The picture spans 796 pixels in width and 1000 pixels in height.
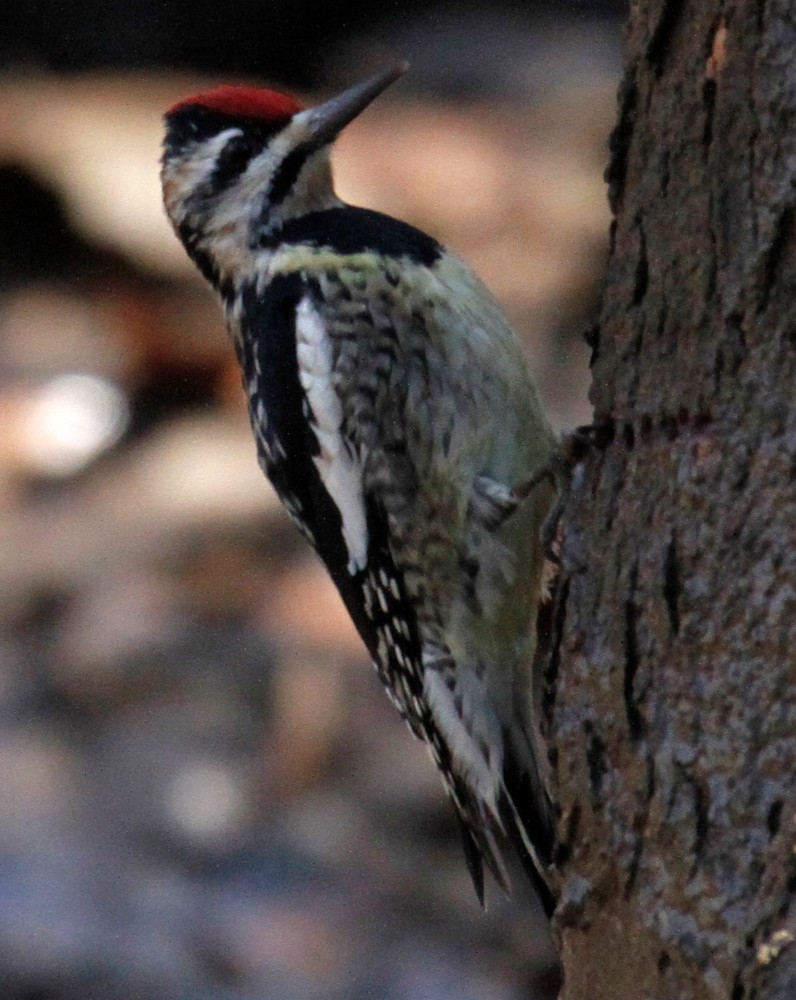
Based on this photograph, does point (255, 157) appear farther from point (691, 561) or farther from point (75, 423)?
point (75, 423)

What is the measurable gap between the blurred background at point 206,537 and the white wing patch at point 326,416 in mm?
1662

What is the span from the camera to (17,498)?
5316 millimetres

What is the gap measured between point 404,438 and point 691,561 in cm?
85

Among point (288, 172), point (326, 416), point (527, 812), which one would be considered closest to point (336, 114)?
point (288, 172)

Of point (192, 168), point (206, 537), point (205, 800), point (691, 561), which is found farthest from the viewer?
point (206, 537)

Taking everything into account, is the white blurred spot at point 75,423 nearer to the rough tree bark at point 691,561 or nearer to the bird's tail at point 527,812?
the bird's tail at point 527,812

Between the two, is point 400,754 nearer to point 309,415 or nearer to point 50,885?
point 50,885

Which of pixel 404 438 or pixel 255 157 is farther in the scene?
pixel 255 157

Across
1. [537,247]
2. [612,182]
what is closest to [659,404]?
[612,182]

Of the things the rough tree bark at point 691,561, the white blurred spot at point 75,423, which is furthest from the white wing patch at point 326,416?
the white blurred spot at point 75,423

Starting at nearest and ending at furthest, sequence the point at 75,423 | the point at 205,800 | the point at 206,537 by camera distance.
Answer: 1. the point at 205,800
2. the point at 206,537
3. the point at 75,423

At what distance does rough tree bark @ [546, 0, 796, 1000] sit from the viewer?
72.8 inches

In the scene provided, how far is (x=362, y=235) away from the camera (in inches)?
111

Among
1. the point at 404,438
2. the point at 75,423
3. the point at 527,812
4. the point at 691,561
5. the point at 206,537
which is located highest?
the point at 691,561
